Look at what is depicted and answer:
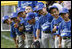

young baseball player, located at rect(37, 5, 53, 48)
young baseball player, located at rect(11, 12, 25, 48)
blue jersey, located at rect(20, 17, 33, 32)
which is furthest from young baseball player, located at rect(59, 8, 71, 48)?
young baseball player, located at rect(11, 12, 25, 48)

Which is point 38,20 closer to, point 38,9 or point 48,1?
point 38,9

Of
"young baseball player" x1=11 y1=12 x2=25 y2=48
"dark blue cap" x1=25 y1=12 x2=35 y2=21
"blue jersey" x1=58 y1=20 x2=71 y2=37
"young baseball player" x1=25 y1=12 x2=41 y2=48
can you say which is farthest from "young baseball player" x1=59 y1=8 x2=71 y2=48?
"young baseball player" x1=11 y1=12 x2=25 y2=48

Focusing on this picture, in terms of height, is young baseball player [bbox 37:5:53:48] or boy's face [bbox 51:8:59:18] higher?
boy's face [bbox 51:8:59:18]

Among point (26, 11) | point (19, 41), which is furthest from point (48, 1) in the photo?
point (19, 41)

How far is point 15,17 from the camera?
275 inches

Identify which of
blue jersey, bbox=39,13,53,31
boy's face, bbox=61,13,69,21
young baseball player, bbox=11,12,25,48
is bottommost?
young baseball player, bbox=11,12,25,48

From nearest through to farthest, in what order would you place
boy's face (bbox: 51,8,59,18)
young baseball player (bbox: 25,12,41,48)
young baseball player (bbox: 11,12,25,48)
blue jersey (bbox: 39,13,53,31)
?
boy's face (bbox: 51,8,59,18)
blue jersey (bbox: 39,13,53,31)
young baseball player (bbox: 25,12,41,48)
young baseball player (bbox: 11,12,25,48)

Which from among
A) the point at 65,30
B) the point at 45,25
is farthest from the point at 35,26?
the point at 65,30

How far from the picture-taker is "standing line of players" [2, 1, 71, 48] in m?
5.82

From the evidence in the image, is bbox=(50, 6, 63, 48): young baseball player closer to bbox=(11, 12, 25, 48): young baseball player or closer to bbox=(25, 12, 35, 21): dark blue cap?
bbox=(25, 12, 35, 21): dark blue cap

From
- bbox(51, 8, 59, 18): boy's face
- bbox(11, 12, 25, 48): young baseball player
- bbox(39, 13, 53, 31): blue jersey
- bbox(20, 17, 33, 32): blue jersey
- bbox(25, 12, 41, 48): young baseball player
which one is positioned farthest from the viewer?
bbox(11, 12, 25, 48): young baseball player

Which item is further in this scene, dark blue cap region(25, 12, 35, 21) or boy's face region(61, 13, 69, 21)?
dark blue cap region(25, 12, 35, 21)

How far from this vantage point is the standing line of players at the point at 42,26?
582 cm

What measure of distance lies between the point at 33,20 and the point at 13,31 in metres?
1.27
